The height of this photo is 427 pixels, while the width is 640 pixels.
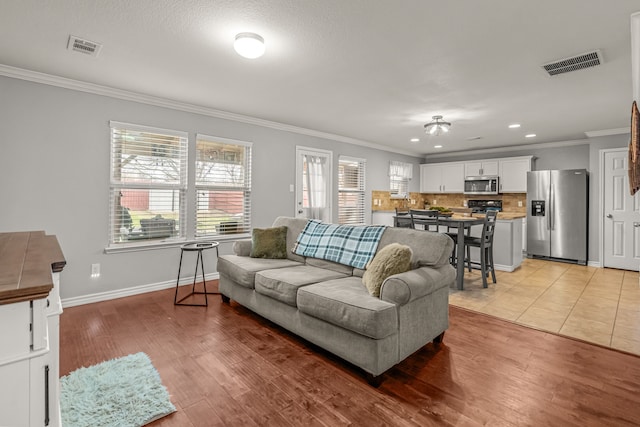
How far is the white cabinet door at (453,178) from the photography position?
769 cm

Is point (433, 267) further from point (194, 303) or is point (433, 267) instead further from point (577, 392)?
point (194, 303)

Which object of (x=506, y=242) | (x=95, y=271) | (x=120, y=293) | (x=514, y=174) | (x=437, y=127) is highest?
(x=437, y=127)

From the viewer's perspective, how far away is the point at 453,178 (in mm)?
7812

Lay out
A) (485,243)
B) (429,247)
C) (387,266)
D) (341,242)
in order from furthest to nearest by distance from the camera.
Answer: (485,243) < (341,242) < (429,247) < (387,266)

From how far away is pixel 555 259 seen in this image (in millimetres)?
6191

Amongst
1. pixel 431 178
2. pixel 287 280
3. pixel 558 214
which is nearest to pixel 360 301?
pixel 287 280

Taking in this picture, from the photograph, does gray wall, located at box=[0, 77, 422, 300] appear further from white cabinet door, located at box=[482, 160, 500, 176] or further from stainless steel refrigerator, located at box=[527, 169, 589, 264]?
stainless steel refrigerator, located at box=[527, 169, 589, 264]

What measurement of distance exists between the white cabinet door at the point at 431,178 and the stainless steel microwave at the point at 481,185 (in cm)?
70

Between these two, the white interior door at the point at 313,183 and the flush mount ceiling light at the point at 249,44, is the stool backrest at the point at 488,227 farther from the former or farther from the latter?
the flush mount ceiling light at the point at 249,44

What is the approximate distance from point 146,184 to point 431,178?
21.9 feet

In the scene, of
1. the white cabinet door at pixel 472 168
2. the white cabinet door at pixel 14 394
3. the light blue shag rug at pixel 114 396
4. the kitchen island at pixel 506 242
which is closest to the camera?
the white cabinet door at pixel 14 394

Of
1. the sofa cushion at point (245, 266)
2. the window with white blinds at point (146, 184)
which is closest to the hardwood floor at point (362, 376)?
the sofa cushion at point (245, 266)

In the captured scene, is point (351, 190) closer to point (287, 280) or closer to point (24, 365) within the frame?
point (287, 280)

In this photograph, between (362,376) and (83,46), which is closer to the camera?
(362,376)
